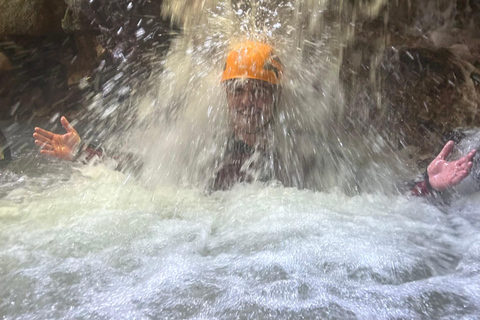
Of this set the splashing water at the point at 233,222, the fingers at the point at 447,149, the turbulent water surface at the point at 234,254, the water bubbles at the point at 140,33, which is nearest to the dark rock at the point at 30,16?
the water bubbles at the point at 140,33

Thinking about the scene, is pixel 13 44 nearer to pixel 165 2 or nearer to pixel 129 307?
pixel 165 2

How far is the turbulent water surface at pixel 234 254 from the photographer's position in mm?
1424

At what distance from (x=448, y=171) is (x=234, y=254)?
1.46 m

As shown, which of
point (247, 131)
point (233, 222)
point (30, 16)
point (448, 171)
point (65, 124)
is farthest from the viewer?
point (30, 16)

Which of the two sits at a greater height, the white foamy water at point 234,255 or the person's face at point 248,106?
the person's face at point 248,106

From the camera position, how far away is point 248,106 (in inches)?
120

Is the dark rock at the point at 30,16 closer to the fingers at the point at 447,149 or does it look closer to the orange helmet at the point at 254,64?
the orange helmet at the point at 254,64

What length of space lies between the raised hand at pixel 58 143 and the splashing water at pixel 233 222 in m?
0.22

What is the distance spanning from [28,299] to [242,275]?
0.77m

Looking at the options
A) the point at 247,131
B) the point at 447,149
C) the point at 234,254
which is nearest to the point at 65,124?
the point at 247,131

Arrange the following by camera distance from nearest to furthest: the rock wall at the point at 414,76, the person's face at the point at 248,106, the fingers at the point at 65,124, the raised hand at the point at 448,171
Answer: the raised hand at the point at 448,171, the fingers at the point at 65,124, the person's face at the point at 248,106, the rock wall at the point at 414,76

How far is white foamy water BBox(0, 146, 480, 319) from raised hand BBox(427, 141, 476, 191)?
0.48 feet

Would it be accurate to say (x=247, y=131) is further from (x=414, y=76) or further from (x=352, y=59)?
(x=414, y=76)

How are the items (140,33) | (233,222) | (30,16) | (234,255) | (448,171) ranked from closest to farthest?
(234,255)
(233,222)
(448,171)
(140,33)
(30,16)
